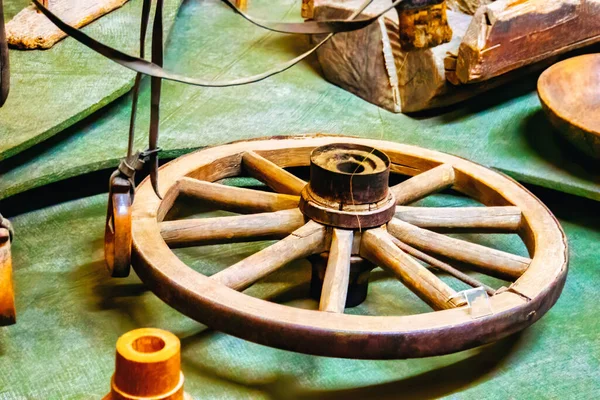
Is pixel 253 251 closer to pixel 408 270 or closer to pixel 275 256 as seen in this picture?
pixel 275 256

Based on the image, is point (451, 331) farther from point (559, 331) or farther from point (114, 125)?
point (114, 125)

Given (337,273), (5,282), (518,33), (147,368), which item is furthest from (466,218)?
(147,368)

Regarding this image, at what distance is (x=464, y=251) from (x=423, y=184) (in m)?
0.28

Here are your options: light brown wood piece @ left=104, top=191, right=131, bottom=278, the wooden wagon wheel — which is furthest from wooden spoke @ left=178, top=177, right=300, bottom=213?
light brown wood piece @ left=104, top=191, right=131, bottom=278

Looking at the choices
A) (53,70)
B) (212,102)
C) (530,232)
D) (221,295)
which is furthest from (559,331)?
(53,70)

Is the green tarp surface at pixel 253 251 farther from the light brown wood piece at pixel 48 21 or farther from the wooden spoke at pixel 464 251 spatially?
the wooden spoke at pixel 464 251

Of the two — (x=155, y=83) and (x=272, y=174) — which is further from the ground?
(x=155, y=83)

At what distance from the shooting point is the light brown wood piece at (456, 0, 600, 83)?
2207mm

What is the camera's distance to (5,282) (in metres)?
1.30

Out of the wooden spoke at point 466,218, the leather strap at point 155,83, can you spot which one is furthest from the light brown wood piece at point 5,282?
the wooden spoke at point 466,218

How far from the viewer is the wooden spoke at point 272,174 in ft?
6.05

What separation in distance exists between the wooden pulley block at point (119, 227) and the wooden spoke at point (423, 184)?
0.66 meters

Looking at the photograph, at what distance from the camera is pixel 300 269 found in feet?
6.14

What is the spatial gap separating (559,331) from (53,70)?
153 centimetres
